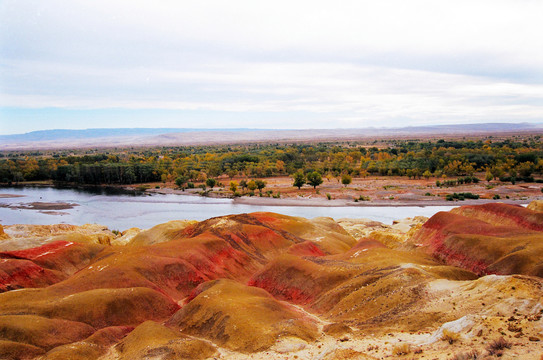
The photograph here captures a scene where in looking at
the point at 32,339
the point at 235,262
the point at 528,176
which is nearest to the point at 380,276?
the point at 235,262

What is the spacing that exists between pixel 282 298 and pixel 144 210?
66399 mm

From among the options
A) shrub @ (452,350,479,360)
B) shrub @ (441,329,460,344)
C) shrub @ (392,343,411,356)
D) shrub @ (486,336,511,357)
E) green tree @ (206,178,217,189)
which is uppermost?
shrub @ (486,336,511,357)

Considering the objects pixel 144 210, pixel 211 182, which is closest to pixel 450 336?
pixel 144 210

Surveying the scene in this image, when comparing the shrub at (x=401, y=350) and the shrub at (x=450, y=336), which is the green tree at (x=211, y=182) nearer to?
the shrub at (x=401, y=350)

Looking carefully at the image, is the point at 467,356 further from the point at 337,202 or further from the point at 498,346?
the point at 337,202

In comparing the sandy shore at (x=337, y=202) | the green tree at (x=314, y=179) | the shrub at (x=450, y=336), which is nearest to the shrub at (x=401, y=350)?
the shrub at (x=450, y=336)

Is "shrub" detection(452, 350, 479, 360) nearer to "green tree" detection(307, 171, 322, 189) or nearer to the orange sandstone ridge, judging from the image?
the orange sandstone ridge

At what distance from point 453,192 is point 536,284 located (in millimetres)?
90053

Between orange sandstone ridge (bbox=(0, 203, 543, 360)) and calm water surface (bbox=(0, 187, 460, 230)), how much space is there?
34.7 m

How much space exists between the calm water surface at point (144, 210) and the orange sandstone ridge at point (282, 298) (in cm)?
3466

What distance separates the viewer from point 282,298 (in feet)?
115

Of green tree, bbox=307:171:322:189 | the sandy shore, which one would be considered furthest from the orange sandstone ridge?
green tree, bbox=307:171:322:189

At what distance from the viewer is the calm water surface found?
8350 cm

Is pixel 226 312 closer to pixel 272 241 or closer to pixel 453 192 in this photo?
pixel 272 241
